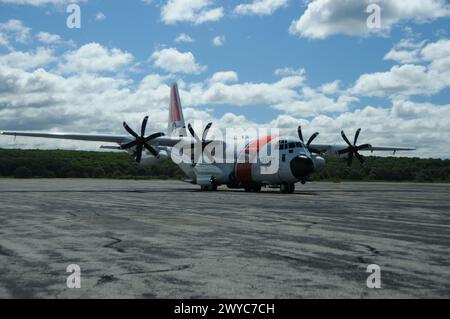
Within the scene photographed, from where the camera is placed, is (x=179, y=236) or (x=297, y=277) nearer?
(x=297, y=277)

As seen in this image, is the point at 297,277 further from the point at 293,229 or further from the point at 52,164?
the point at 52,164

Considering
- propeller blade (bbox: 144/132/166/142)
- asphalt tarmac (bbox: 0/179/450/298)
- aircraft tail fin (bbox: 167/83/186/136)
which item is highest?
aircraft tail fin (bbox: 167/83/186/136)

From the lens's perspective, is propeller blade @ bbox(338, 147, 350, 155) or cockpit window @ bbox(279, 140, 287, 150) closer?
cockpit window @ bbox(279, 140, 287, 150)

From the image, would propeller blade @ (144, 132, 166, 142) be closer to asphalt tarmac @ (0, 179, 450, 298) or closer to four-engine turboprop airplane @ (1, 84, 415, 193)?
four-engine turboprop airplane @ (1, 84, 415, 193)

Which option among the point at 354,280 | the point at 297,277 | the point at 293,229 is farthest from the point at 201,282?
the point at 293,229

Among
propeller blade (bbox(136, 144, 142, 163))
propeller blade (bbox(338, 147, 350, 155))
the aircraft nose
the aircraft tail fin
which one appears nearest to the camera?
the aircraft nose

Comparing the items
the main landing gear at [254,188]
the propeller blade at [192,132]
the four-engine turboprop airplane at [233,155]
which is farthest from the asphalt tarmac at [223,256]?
the propeller blade at [192,132]

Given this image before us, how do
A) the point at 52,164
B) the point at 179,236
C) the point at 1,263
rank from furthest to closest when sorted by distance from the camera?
the point at 52,164 → the point at 179,236 → the point at 1,263

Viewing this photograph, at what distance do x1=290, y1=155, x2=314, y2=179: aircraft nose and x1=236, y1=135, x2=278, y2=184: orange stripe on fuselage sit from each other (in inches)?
123

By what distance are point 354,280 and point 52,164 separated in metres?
101

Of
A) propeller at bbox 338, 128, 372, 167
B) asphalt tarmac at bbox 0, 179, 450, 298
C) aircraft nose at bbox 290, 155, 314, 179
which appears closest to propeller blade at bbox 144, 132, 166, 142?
aircraft nose at bbox 290, 155, 314, 179

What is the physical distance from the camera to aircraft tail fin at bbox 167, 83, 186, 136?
44.0 meters

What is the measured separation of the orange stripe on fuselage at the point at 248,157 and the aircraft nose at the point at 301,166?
3128mm
